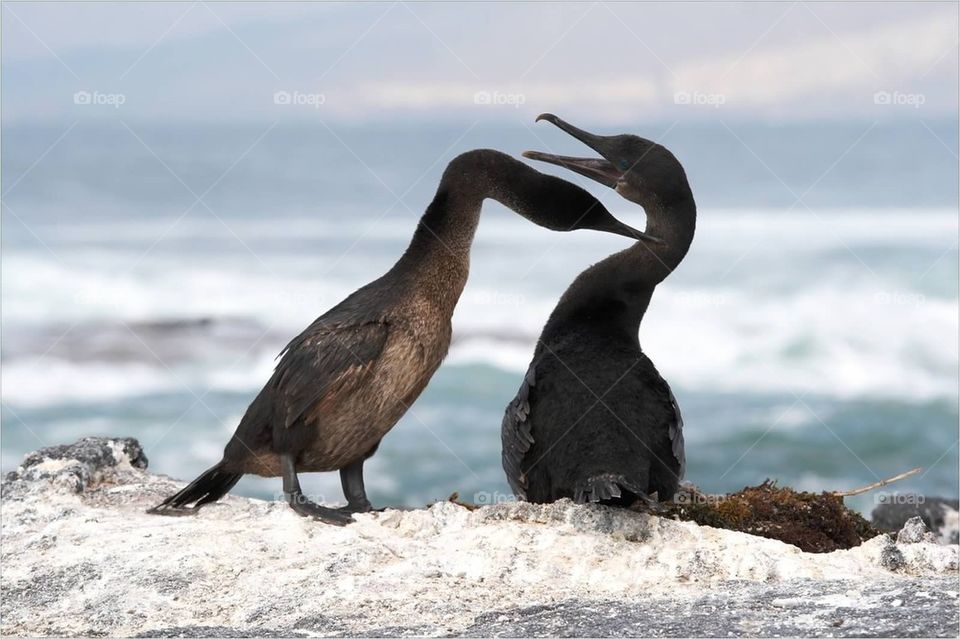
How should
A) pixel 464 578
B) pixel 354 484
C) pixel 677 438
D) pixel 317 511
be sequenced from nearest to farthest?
pixel 464 578 → pixel 677 438 → pixel 317 511 → pixel 354 484

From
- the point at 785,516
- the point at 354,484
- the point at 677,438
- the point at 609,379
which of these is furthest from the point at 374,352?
the point at 785,516

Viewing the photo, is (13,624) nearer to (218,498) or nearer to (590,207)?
(218,498)

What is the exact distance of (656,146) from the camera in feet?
25.6

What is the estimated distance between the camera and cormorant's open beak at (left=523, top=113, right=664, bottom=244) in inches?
311

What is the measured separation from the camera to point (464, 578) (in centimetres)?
614

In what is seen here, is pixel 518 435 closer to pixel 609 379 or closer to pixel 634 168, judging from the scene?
pixel 609 379

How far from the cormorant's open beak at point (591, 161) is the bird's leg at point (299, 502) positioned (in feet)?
7.57

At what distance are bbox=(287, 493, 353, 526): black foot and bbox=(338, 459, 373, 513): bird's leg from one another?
0.41 m

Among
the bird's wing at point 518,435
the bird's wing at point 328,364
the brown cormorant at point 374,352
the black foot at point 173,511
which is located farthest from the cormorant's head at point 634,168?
the black foot at point 173,511

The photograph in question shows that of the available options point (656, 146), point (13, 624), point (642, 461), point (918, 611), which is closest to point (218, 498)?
point (13, 624)

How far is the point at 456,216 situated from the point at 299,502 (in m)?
2.03

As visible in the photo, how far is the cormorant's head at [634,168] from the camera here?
7738 millimetres

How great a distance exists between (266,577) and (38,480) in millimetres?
2825

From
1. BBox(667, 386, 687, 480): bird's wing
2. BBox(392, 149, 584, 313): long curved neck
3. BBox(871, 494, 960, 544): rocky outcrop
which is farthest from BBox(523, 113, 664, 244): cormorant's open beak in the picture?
BBox(871, 494, 960, 544): rocky outcrop
